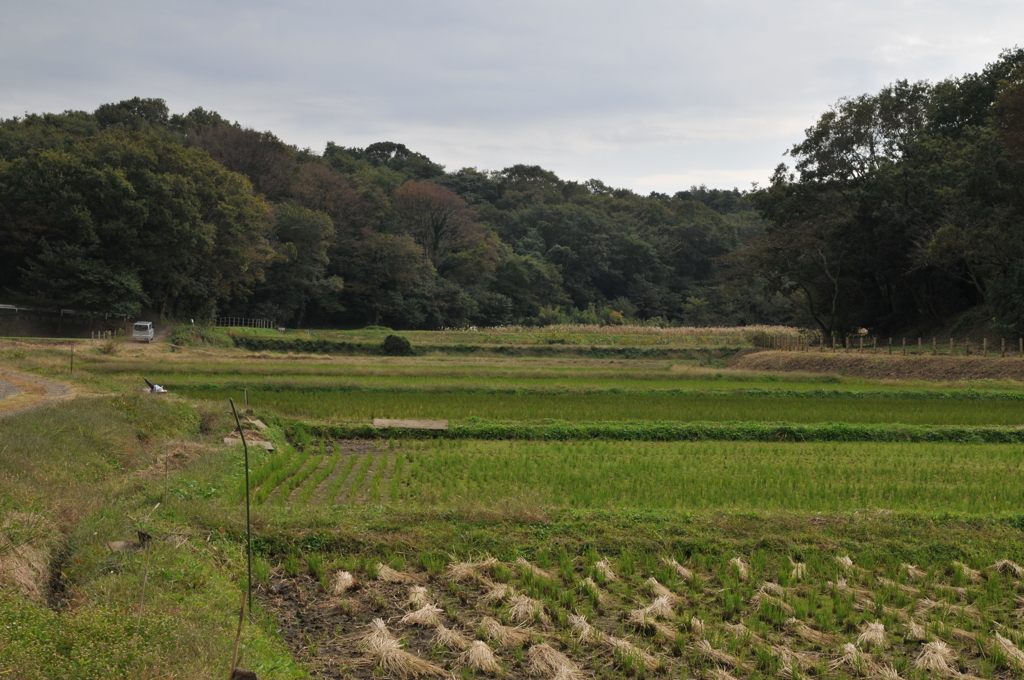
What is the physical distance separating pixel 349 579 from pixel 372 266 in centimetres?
6010

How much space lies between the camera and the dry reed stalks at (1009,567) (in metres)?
8.03

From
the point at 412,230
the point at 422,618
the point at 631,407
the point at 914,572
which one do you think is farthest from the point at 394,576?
the point at 412,230

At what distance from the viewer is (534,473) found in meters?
12.6

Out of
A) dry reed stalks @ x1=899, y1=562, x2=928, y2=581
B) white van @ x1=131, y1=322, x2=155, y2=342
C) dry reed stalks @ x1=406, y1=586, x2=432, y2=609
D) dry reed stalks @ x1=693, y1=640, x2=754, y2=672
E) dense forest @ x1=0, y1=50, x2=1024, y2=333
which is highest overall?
dense forest @ x1=0, y1=50, x2=1024, y2=333

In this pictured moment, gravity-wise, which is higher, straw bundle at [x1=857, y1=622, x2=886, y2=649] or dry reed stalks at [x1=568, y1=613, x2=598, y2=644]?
straw bundle at [x1=857, y1=622, x2=886, y2=649]

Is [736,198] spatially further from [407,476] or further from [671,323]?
[407,476]

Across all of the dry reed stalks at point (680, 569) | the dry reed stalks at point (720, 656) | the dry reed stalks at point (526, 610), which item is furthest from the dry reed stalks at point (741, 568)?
the dry reed stalks at point (526, 610)

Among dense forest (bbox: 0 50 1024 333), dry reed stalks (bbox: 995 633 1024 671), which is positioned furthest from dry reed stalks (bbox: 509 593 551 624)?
dense forest (bbox: 0 50 1024 333)

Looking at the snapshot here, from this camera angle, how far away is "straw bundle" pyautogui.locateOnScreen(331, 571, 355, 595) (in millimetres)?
7414

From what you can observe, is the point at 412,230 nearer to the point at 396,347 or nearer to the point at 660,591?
the point at 396,347

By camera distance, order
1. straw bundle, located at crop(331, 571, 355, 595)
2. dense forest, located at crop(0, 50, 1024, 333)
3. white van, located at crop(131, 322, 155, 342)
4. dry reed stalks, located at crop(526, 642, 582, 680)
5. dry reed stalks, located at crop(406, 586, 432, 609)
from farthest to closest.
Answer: white van, located at crop(131, 322, 155, 342), dense forest, located at crop(0, 50, 1024, 333), straw bundle, located at crop(331, 571, 355, 595), dry reed stalks, located at crop(406, 586, 432, 609), dry reed stalks, located at crop(526, 642, 582, 680)

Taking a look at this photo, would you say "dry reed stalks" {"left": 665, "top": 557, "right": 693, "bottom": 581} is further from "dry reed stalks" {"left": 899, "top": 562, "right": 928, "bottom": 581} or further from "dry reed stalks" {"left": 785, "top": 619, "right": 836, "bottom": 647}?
"dry reed stalks" {"left": 899, "top": 562, "right": 928, "bottom": 581}

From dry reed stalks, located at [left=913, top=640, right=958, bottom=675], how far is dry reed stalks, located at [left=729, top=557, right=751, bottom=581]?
183 cm

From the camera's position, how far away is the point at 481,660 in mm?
5914
